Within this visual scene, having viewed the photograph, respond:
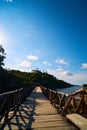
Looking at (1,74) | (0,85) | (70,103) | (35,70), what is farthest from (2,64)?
(35,70)

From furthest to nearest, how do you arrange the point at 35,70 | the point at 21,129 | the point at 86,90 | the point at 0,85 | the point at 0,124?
1. the point at 35,70
2. the point at 0,85
3. the point at 0,124
4. the point at 21,129
5. the point at 86,90

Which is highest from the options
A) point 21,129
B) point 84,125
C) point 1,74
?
point 1,74

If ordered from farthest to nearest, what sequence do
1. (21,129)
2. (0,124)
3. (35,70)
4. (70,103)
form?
(35,70), (70,103), (0,124), (21,129)

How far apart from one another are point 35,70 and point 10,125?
162 metres

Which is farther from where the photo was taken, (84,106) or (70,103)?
(70,103)

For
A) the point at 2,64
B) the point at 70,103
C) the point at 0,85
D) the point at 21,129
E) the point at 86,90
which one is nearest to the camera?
the point at 86,90

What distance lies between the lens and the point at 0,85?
45.2m

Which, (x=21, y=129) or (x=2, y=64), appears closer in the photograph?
(x=21, y=129)

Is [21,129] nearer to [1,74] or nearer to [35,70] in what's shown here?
[1,74]

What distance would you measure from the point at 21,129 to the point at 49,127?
0.94m

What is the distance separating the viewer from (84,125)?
441 centimetres

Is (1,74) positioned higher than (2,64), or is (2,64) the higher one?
(2,64)

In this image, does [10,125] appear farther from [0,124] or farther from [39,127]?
[39,127]

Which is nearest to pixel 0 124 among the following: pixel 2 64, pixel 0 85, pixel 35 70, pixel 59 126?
pixel 59 126
